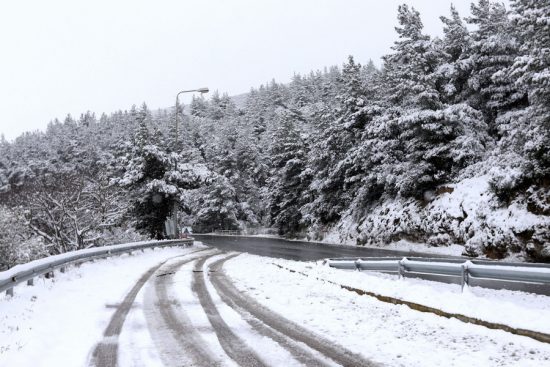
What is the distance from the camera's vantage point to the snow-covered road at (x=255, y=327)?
19.7ft

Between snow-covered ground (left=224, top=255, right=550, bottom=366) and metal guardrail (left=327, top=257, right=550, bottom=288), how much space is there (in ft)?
1.73

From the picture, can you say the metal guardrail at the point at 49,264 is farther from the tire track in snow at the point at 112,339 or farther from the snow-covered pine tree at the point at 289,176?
the snow-covered pine tree at the point at 289,176

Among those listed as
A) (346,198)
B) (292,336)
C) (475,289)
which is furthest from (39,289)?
(346,198)

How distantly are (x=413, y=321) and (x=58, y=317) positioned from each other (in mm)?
6298

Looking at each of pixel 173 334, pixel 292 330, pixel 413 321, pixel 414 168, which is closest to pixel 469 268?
pixel 413 321

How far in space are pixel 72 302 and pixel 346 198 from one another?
105ft

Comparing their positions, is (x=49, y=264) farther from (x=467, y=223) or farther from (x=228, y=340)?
(x=467, y=223)

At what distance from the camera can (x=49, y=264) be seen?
39.5ft

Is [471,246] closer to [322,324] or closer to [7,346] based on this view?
[322,324]

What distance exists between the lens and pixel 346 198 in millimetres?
40156

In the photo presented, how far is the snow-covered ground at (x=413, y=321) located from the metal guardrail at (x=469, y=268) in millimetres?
528

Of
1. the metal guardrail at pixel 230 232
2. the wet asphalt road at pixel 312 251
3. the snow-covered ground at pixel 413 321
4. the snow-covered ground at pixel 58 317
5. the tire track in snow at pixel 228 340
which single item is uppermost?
the snow-covered ground at pixel 58 317

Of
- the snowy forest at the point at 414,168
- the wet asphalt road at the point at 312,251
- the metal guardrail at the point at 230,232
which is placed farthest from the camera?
the metal guardrail at the point at 230,232

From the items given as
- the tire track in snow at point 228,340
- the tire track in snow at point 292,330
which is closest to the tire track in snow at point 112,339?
the tire track in snow at point 228,340
